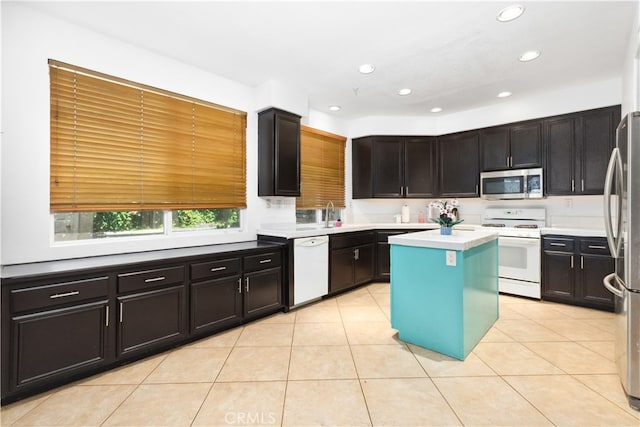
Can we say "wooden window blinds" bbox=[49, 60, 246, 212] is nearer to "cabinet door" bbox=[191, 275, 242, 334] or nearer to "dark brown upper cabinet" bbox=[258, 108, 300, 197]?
"dark brown upper cabinet" bbox=[258, 108, 300, 197]

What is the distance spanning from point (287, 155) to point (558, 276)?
3.81 metres

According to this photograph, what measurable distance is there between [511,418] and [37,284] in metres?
3.12

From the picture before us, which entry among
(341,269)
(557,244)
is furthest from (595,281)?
(341,269)

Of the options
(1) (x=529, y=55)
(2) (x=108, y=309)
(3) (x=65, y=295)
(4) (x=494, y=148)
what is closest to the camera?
(3) (x=65, y=295)

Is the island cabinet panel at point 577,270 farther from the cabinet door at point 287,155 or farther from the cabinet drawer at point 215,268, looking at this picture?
the cabinet drawer at point 215,268

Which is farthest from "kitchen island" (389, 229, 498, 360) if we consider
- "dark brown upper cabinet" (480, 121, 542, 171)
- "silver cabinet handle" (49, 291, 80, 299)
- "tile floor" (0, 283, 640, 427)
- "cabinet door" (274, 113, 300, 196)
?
"silver cabinet handle" (49, 291, 80, 299)

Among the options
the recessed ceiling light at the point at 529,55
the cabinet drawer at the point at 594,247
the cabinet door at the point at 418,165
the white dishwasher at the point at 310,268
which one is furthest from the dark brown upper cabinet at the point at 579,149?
the white dishwasher at the point at 310,268

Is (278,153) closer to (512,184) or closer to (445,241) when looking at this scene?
(445,241)

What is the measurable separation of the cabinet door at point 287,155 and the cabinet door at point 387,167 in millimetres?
1751

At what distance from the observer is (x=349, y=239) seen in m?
4.27

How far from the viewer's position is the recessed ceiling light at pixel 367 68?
10.6 feet

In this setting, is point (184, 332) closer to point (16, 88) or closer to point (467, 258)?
point (16, 88)

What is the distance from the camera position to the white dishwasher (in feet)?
11.6

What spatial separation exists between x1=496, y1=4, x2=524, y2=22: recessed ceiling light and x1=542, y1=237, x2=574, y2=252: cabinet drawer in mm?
2738
